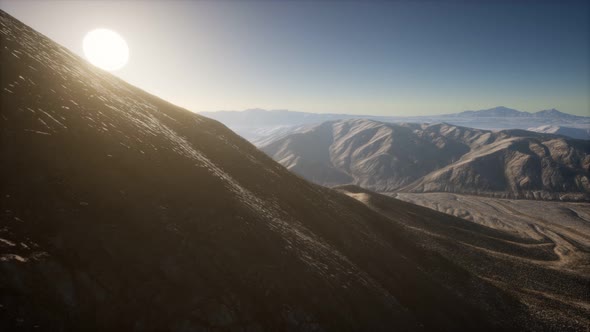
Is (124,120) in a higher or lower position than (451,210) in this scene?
higher

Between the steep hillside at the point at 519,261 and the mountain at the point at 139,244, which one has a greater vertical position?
the mountain at the point at 139,244

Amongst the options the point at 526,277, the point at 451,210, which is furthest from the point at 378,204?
the point at 451,210

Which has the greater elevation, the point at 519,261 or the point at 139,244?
the point at 139,244

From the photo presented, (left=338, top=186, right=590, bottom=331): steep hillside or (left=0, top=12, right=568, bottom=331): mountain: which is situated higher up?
(left=0, top=12, right=568, bottom=331): mountain

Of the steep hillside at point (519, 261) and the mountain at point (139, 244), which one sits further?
the steep hillside at point (519, 261)

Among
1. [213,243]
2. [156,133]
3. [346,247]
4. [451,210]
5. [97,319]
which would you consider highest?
[156,133]

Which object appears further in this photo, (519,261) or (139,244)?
(519,261)

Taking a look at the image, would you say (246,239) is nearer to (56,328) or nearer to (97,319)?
(97,319)

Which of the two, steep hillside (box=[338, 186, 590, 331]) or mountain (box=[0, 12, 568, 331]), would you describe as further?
steep hillside (box=[338, 186, 590, 331])
